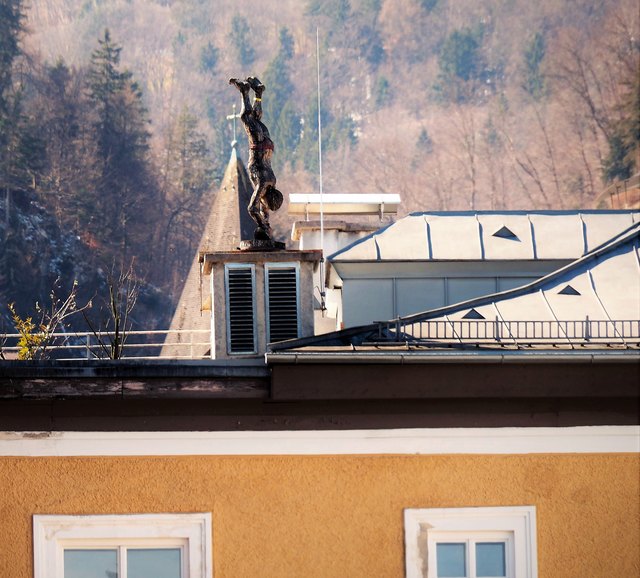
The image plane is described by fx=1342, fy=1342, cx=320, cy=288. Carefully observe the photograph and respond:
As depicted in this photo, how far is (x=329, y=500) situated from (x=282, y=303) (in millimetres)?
1666

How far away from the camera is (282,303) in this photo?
7.64m

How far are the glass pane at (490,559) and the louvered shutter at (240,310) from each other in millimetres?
2002

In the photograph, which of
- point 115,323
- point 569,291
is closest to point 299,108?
point 115,323

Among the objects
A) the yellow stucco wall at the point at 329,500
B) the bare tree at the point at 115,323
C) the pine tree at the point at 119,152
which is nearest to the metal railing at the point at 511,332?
the yellow stucco wall at the point at 329,500

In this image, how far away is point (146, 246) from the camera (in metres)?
73.8

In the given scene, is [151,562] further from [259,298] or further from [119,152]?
[119,152]

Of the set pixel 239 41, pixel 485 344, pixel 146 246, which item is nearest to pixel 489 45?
pixel 239 41

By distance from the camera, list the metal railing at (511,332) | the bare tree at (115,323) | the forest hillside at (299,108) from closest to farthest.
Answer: the metal railing at (511,332) < the bare tree at (115,323) < the forest hillside at (299,108)

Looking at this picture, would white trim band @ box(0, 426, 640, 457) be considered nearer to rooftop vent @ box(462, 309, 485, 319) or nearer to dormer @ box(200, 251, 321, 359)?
rooftop vent @ box(462, 309, 485, 319)

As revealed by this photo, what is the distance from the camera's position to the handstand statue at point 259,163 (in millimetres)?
7809

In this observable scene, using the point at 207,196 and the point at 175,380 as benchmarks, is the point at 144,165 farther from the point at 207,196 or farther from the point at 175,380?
the point at 175,380

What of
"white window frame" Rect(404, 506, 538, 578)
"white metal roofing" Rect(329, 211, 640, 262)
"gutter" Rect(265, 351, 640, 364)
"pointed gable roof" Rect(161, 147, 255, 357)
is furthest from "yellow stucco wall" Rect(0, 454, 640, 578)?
"pointed gable roof" Rect(161, 147, 255, 357)

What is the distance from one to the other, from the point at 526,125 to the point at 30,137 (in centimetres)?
3408

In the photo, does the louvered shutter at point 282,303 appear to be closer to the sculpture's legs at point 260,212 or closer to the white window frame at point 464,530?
the sculpture's legs at point 260,212
